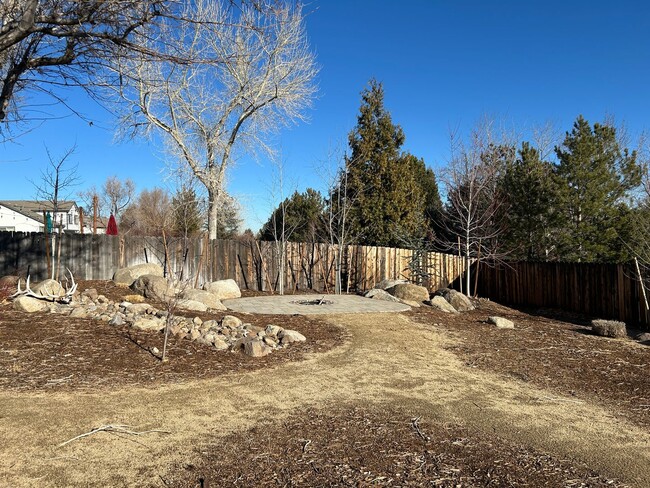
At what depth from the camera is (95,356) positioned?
602 centimetres

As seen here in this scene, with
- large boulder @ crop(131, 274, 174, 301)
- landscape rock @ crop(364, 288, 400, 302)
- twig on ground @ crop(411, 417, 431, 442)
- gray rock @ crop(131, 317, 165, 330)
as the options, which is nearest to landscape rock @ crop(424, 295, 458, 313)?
landscape rock @ crop(364, 288, 400, 302)

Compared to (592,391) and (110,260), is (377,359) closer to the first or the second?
(592,391)

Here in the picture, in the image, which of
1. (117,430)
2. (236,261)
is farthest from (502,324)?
(236,261)

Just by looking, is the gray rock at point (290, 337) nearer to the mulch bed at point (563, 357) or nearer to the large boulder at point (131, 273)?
the mulch bed at point (563, 357)

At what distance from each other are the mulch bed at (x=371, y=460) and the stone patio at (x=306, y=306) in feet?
22.8

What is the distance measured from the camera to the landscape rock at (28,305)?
7.85 meters

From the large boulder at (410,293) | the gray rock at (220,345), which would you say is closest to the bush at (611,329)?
the large boulder at (410,293)

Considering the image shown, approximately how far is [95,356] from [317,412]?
10.5 feet

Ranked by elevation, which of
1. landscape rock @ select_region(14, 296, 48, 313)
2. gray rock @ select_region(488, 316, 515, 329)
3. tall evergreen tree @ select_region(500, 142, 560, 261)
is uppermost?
tall evergreen tree @ select_region(500, 142, 560, 261)

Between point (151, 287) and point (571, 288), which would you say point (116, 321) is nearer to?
point (151, 287)

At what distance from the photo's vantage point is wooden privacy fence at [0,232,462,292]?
13070mm

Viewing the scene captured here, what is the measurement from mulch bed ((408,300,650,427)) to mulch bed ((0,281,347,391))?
8.85 feet

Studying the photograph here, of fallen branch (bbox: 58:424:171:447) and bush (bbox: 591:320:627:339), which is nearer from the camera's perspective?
fallen branch (bbox: 58:424:171:447)

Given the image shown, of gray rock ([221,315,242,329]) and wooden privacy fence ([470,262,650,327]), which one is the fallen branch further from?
wooden privacy fence ([470,262,650,327])
